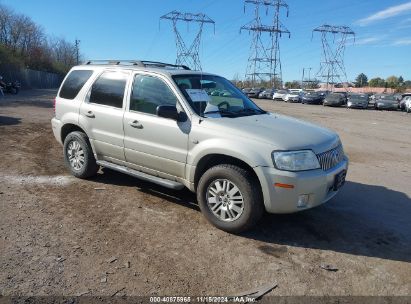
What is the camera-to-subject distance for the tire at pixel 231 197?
444cm

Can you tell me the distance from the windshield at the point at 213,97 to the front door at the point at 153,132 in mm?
218

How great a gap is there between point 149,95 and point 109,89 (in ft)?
2.76

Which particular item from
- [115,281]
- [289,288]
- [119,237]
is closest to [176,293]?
[115,281]

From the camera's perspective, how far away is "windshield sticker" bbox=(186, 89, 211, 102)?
5.18 meters

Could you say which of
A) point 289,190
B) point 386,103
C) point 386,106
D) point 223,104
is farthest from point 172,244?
point 386,103

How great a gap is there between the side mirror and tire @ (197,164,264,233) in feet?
2.74

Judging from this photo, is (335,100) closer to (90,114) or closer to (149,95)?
(90,114)

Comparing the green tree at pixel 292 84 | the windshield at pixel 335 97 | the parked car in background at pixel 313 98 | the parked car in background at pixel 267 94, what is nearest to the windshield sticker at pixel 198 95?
the windshield at pixel 335 97

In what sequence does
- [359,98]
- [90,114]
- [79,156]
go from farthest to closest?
[359,98]
[79,156]
[90,114]

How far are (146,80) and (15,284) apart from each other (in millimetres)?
3132

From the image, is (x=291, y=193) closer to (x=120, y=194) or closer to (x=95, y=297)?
(x=95, y=297)

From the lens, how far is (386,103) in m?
37.4

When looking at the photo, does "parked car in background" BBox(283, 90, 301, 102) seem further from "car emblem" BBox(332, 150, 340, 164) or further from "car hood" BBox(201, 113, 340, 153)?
"car emblem" BBox(332, 150, 340, 164)

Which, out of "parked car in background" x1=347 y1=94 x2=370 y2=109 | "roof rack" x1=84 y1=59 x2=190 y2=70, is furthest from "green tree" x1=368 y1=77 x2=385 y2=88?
"roof rack" x1=84 y1=59 x2=190 y2=70
